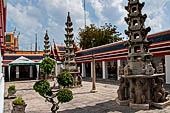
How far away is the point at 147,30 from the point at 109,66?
16104 millimetres

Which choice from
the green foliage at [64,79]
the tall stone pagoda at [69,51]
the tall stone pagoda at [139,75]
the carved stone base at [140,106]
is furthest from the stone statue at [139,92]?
the tall stone pagoda at [69,51]

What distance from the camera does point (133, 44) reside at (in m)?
8.00

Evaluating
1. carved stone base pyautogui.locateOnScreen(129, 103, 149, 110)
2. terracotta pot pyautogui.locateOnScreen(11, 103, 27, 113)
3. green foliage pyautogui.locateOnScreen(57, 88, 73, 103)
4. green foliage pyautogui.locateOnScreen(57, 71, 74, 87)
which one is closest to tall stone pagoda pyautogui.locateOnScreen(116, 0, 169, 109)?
carved stone base pyautogui.locateOnScreen(129, 103, 149, 110)

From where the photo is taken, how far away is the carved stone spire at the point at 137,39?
7652 mm

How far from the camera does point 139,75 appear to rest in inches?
282

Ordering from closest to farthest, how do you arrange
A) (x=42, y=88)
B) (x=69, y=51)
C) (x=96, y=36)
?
(x=42, y=88)
(x=69, y=51)
(x=96, y=36)

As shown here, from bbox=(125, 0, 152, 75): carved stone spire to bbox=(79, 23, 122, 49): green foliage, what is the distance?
89.0ft

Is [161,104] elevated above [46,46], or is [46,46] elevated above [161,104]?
[46,46]

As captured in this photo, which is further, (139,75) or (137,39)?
(137,39)

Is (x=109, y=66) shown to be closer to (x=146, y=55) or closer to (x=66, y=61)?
(x=66, y=61)

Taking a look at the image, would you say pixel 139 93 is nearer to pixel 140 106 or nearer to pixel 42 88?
pixel 140 106

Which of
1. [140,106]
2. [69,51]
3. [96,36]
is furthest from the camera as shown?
[96,36]

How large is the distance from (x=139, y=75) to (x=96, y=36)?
29.1 m

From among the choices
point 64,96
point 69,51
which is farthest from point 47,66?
point 69,51
